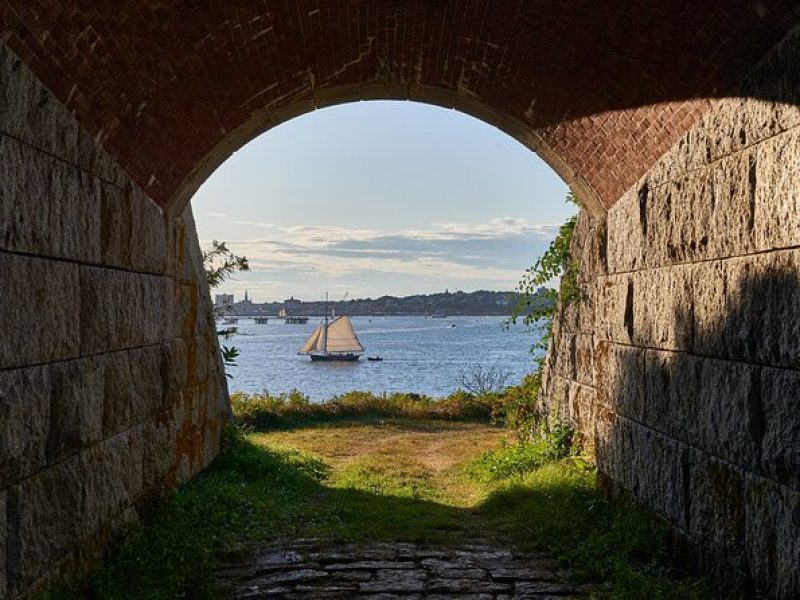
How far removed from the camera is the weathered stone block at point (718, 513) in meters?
4.95

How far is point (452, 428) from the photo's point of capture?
55.4ft

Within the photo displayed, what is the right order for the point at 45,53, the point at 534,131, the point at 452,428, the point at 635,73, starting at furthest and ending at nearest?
the point at 452,428
the point at 534,131
the point at 635,73
the point at 45,53

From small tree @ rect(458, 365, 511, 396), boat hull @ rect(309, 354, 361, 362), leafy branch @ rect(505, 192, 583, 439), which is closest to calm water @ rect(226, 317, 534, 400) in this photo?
boat hull @ rect(309, 354, 361, 362)

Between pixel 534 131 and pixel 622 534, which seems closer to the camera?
pixel 622 534

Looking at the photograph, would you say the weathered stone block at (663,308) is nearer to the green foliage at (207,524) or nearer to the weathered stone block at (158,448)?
the green foliage at (207,524)

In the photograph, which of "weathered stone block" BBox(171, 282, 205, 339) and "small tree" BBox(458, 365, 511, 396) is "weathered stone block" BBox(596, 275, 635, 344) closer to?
"weathered stone block" BBox(171, 282, 205, 339)

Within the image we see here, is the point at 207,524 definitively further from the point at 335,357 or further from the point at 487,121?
the point at 335,357

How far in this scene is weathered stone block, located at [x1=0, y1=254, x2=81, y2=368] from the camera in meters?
4.46

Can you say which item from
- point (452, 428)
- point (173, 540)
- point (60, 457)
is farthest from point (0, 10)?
point (452, 428)

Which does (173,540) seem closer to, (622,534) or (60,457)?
(60,457)

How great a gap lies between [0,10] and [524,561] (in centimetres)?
504

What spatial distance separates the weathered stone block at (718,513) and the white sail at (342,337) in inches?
2105

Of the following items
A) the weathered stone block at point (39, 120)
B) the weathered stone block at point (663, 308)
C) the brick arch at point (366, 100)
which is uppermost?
the brick arch at point (366, 100)

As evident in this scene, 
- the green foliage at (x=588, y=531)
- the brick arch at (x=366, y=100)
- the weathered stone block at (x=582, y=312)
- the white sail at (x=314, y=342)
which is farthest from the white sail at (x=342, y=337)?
the brick arch at (x=366, y=100)
